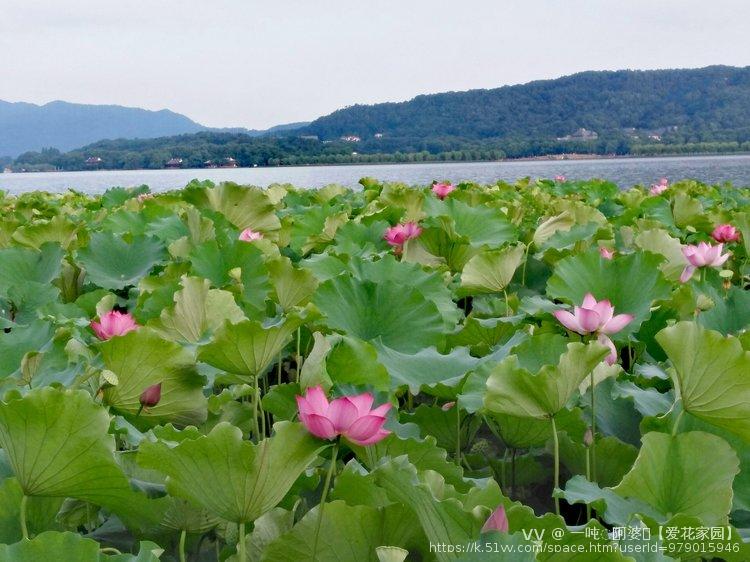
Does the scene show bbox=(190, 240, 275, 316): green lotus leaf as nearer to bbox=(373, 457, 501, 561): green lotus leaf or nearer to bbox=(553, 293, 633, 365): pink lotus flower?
bbox=(553, 293, 633, 365): pink lotus flower

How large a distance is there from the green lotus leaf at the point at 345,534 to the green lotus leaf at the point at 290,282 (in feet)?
2.87

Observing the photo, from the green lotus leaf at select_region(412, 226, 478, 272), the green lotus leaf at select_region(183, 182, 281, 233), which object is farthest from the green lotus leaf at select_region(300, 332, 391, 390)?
the green lotus leaf at select_region(183, 182, 281, 233)

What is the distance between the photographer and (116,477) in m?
0.84

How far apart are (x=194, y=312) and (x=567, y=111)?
7216cm

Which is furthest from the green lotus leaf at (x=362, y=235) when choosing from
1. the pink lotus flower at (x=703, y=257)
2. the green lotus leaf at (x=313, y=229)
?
the pink lotus flower at (x=703, y=257)

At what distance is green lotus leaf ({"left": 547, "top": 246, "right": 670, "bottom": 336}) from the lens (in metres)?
1.60

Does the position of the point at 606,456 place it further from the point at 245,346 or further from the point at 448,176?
the point at 448,176

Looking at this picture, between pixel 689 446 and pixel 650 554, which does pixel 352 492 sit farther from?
pixel 689 446

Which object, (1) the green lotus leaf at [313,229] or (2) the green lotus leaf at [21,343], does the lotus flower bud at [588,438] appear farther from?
(1) the green lotus leaf at [313,229]

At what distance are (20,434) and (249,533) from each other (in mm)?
271

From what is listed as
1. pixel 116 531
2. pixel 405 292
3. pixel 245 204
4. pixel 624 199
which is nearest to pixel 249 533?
pixel 116 531

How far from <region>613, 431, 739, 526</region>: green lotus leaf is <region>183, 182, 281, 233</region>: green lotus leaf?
1.99 meters

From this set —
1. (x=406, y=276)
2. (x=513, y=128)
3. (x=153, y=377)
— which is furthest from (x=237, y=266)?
(x=513, y=128)

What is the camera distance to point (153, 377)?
1132 millimetres
